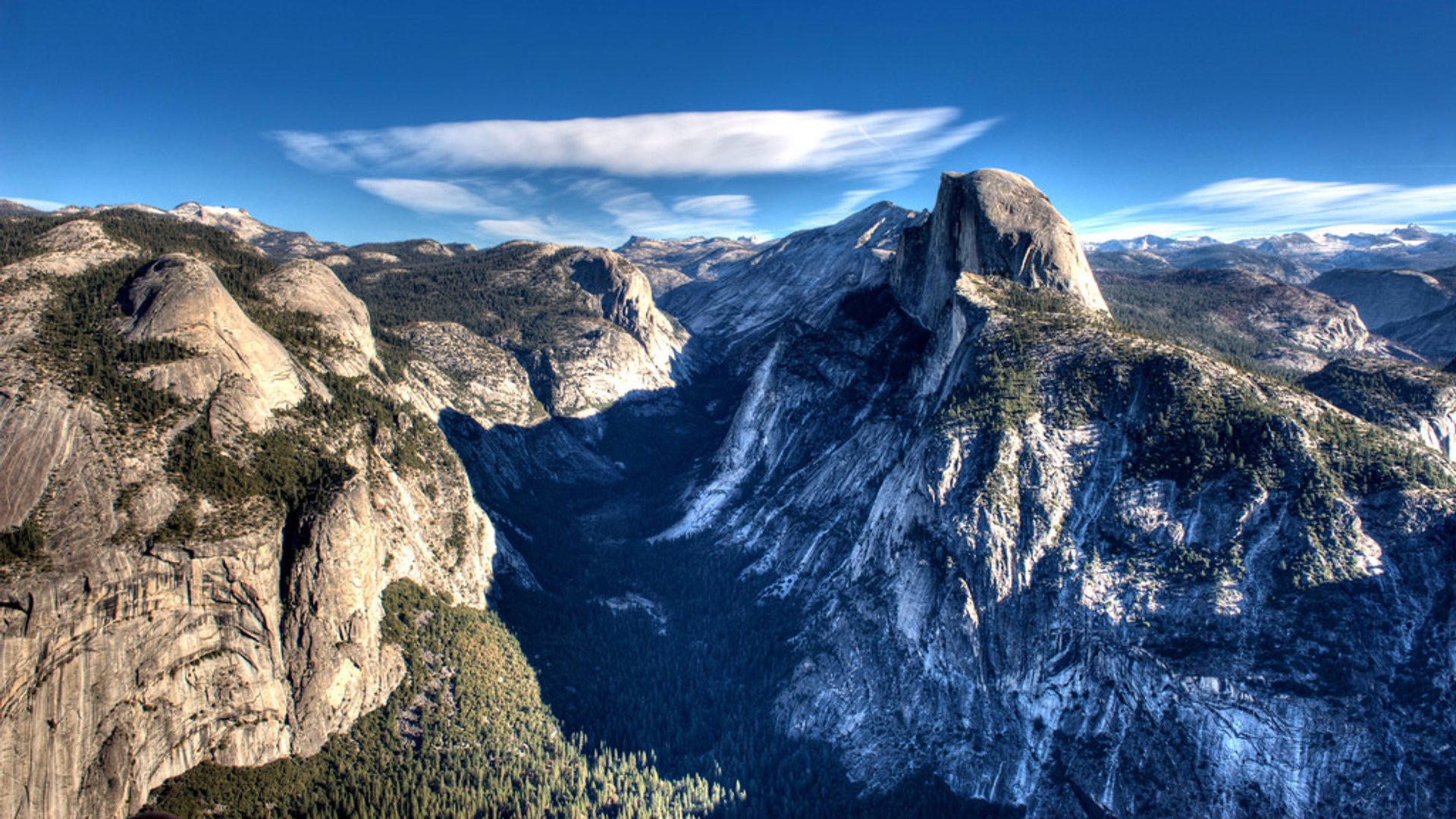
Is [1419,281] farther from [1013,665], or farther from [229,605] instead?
[229,605]

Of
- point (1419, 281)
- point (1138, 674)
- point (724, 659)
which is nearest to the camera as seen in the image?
point (1138, 674)

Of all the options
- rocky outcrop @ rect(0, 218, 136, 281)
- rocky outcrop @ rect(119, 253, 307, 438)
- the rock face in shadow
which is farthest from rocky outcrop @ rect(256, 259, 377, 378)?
the rock face in shadow

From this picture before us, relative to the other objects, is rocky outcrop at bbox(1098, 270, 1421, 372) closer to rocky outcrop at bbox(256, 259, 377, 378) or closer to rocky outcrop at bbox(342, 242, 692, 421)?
rocky outcrop at bbox(342, 242, 692, 421)

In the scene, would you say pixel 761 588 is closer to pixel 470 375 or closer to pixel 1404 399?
pixel 470 375

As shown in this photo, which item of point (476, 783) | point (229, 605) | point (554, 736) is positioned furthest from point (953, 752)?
point (229, 605)

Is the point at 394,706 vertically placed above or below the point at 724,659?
above

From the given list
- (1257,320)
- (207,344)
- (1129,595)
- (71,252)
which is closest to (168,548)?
(207,344)
